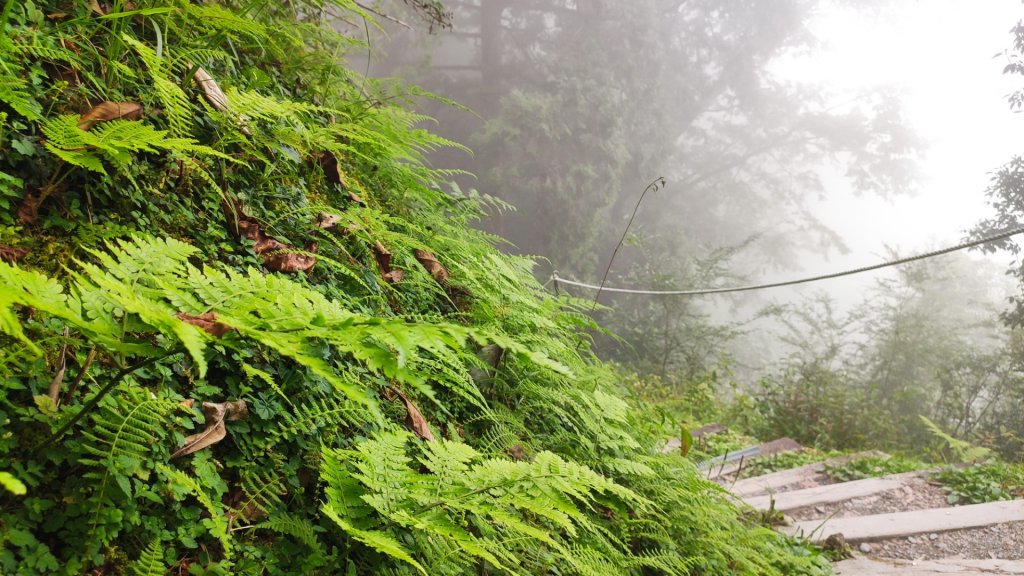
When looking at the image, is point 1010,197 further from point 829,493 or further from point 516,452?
point 516,452

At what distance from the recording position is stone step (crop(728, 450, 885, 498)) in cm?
455

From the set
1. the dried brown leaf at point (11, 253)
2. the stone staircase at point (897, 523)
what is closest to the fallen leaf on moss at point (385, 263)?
the dried brown leaf at point (11, 253)

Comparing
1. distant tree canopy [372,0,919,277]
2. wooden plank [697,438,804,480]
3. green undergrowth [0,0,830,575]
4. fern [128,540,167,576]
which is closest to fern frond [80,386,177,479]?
green undergrowth [0,0,830,575]

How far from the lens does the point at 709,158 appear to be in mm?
22000

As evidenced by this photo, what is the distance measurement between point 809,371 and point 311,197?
29.3 feet

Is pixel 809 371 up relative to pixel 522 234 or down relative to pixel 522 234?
down

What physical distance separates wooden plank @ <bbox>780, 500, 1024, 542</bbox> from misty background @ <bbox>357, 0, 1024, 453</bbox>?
389cm

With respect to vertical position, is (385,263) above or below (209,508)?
above

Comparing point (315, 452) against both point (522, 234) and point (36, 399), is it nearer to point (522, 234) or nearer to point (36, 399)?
point (36, 399)

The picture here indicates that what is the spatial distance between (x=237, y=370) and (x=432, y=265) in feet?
3.90

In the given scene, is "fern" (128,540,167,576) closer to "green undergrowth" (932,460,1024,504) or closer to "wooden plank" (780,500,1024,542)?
"wooden plank" (780,500,1024,542)

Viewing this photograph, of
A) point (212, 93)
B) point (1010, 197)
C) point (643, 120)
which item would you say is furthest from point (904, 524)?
point (643, 120)

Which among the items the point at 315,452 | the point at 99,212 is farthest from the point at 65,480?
the point at 99,212

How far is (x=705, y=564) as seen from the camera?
195 centimetres
